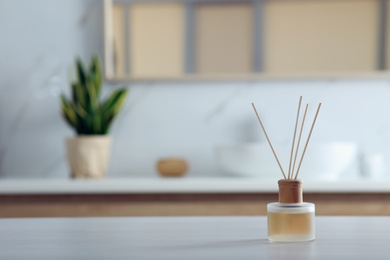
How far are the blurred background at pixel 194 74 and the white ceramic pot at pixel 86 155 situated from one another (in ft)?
0.76

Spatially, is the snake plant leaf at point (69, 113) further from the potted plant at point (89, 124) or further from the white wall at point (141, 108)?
the white wall at point (141, 108)

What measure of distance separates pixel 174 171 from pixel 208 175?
0.20m

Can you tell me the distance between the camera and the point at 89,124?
6.34 feet

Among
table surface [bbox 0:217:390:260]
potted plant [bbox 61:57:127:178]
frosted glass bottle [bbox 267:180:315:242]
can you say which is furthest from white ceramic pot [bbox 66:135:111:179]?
frosted glass bottle [bbox 267:180:315:242]

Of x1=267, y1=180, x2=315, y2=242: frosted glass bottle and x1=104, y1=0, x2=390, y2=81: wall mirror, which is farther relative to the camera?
x1=104, y1=0, x2=390, y2=81: wall mirror

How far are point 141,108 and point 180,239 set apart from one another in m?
1.49

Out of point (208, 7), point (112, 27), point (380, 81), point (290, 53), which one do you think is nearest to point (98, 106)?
point (112, 27)

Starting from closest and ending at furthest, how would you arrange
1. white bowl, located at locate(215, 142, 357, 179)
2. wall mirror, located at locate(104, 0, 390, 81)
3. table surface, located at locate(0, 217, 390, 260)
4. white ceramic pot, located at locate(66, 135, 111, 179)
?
table surface, located at locate(0, 217, 390, 260), white bowl, located at locate(215, 142, 357, 179), white ceramic pot, located at locate(66, 135, 111, 179), wall mirror, located at locate(104, 0, 390, 81)

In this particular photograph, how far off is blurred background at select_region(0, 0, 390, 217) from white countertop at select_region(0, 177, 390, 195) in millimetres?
444

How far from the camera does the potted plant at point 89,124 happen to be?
1.90 metres

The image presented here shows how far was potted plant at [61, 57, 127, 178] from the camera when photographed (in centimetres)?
190

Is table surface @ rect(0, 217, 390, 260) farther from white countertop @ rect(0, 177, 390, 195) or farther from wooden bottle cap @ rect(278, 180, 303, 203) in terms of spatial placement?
white countertop @ rect(0, 177, 390, 195)

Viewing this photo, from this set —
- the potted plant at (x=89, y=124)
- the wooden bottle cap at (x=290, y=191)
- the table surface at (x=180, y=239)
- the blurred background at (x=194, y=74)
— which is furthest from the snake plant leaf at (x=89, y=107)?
the wooden bottle cap at (x=290, y=191)

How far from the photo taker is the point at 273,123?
2.17 meters
